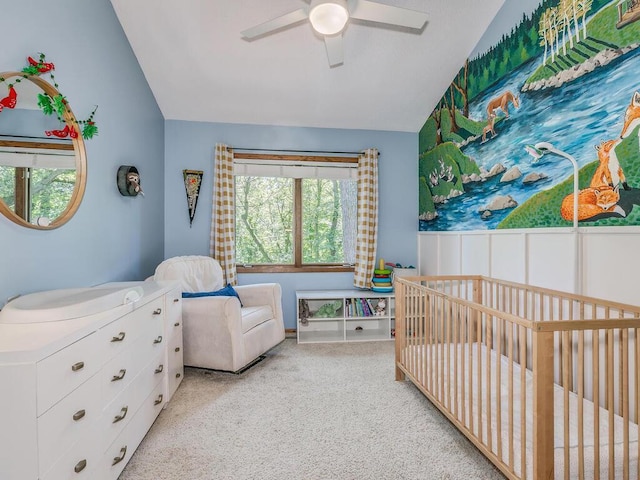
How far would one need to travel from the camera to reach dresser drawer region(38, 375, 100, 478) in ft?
3.31

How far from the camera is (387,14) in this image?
192 centimetres

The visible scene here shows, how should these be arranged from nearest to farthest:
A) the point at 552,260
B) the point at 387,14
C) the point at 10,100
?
the point at 10,100, the point at 387,14, the point at 552,260

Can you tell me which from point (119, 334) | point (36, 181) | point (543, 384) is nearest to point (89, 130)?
point (36, 181)

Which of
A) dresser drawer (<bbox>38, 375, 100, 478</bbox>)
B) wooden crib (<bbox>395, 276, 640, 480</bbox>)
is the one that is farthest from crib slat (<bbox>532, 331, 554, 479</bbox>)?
dresser drawer (<bbox>38, 375, 100, 478</bbox>)

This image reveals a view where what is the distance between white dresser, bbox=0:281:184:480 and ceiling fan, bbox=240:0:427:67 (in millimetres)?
1718

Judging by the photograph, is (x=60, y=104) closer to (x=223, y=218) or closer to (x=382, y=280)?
(x=223, y=218)

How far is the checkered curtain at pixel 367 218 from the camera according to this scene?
372 cm

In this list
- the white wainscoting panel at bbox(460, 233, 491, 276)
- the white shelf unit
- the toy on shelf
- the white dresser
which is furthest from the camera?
the toy on shelf

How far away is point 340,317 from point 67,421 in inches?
103

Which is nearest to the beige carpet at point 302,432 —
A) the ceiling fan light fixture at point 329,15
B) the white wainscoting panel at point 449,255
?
the white wainscoting panel at point 449,255

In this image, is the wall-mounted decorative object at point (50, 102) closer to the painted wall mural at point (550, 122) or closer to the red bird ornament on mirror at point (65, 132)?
the red bird ornament on mirror at point (65, 132)

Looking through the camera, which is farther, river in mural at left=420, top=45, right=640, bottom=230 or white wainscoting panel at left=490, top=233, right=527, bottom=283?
white wainscoting panel at left=490, top=233, right=527, bottom=283

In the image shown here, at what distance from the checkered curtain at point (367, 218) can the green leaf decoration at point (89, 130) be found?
2.51m

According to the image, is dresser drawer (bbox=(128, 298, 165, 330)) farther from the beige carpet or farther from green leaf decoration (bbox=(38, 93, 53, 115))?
green leaf decoration (bbox=(38, 93, 53, 115))
